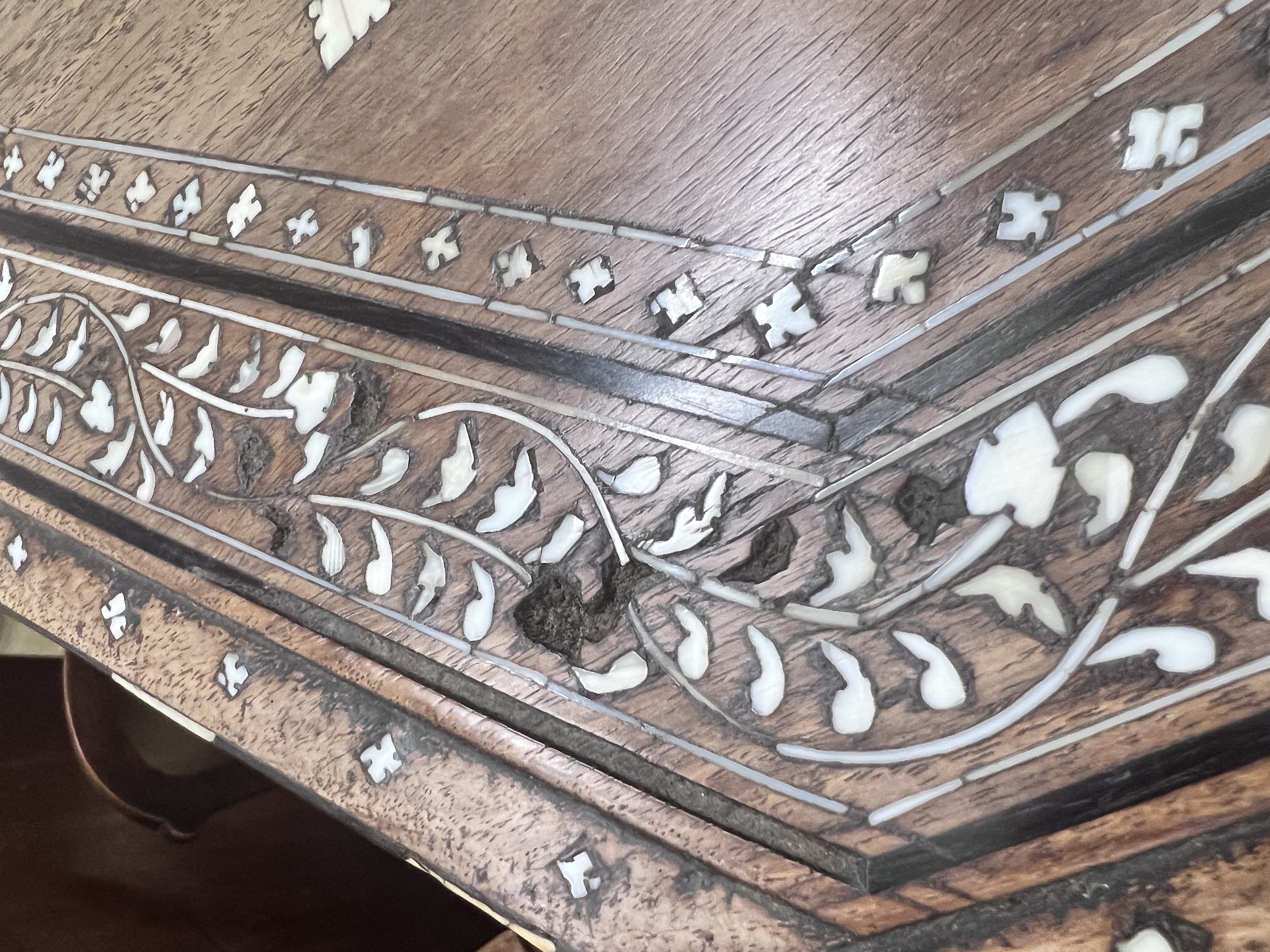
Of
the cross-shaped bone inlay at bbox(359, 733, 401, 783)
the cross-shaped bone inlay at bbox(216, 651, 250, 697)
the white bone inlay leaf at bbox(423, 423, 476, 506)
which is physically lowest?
the cross-shaped bone inlay at bbox(359, 733, 401, 783)

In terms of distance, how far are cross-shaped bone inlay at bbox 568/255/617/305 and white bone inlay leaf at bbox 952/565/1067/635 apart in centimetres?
25

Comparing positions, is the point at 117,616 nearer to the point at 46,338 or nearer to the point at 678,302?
the point at 46,338

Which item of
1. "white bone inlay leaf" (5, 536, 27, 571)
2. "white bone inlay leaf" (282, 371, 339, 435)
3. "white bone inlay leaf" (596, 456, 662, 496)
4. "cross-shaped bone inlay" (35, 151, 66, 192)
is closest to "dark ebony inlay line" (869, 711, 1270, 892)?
"white bone inlay leaf" (596, 456, 662, 496)

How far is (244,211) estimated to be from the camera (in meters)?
0.62

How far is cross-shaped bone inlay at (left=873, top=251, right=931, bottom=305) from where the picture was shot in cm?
41

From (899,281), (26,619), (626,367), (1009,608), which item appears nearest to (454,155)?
(626,367)

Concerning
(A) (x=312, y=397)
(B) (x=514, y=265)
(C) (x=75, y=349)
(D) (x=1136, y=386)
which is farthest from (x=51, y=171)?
(D) (x=1136, y=386)

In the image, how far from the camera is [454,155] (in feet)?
1.75

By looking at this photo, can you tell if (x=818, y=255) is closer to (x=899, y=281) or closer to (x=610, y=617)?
(x=899, y=281)

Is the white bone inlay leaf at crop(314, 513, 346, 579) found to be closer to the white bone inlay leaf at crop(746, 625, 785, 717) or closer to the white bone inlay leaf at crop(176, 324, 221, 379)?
the white bone inlay leaf at crop(176, 324, 221, 379)

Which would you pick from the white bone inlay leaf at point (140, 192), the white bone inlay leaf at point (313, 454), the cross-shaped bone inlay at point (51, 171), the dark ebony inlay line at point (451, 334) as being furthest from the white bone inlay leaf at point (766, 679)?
the cross-shaped bone inlay at point (51, 171)

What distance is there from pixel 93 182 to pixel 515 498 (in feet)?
1.63

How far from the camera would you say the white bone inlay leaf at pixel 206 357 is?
63 cm

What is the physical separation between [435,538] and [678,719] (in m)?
0.18
